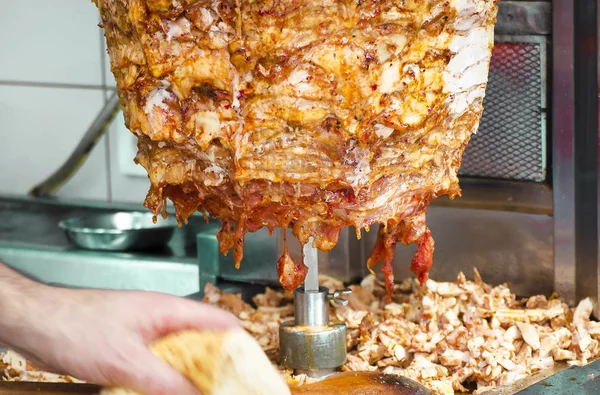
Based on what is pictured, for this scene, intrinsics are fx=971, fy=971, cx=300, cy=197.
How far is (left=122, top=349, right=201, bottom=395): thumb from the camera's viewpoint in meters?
1.23

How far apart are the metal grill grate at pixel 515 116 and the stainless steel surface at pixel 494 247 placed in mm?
110

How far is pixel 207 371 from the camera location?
1314mm

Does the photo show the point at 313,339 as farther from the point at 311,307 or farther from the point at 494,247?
the point at 494,247

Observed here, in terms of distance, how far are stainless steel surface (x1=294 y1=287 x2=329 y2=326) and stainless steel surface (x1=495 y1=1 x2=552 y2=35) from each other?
2.26 feet

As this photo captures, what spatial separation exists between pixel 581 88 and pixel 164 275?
1.25 m

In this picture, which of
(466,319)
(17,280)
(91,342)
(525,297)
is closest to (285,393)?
(91,342)

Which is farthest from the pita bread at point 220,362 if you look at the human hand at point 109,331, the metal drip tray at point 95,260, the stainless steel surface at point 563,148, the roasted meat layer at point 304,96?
the metal drip tray at point 95,260

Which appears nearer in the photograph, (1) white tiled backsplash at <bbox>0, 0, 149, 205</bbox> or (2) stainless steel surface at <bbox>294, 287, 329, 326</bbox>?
(2) stainless steel surface at <bbox>294, 287, 329, 326</bbox>

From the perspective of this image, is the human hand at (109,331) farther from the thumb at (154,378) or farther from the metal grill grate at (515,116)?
the metal grill grate at (515,116)

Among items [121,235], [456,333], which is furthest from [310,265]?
[121,235]

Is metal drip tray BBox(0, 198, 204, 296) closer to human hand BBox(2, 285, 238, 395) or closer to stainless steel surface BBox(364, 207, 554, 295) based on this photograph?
stainless steel surface BBox(364, 207, 554, 295)

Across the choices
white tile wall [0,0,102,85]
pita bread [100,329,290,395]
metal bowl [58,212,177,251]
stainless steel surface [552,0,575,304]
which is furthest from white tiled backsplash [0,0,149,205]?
pita bread [100,329,290,395]

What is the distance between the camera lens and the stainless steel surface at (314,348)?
1902 mm

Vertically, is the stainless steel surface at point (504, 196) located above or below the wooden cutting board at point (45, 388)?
above
